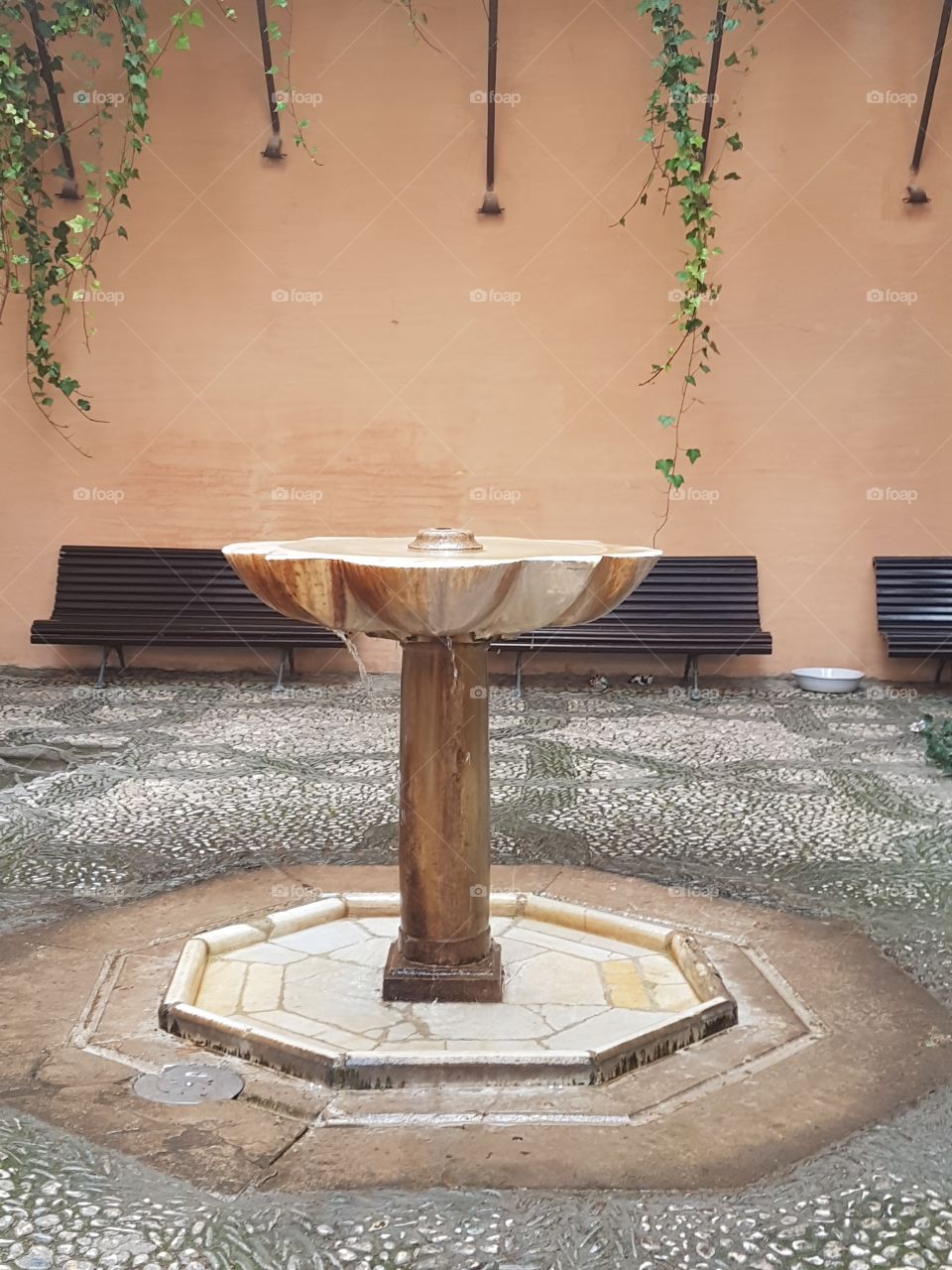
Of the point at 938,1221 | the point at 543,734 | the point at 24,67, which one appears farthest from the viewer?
the point at 24,67

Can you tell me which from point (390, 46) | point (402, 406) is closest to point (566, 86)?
point (390, 46)

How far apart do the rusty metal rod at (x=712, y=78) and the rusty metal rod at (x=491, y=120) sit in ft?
4.03

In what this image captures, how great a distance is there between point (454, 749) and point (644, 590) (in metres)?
4.77

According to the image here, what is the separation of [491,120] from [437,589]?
5.42 meters

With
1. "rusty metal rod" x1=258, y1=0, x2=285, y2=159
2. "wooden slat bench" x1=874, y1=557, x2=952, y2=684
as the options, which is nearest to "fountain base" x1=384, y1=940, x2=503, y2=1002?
"wooden slat bench" x1=874, y1=557, x2=952, y2=684

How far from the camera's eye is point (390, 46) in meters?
7.06

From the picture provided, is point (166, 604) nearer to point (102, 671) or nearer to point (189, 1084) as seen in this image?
point (102, 671)

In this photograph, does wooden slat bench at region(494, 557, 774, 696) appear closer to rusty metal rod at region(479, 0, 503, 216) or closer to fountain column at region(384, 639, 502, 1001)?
rusty metal rod at region(479, 0, 503, 216)

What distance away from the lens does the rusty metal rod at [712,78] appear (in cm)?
589

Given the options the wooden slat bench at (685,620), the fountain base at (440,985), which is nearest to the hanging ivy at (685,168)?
the wooden slat bench at (685,620)

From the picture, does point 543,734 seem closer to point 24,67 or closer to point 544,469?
point 544,469

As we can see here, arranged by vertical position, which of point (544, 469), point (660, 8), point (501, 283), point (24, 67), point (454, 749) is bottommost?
point (454, 749)

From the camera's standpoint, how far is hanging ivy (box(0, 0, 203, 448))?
6137mm

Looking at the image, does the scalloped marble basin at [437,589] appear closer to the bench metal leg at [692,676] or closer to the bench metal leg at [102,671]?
the bench metal leg at [692,676]
